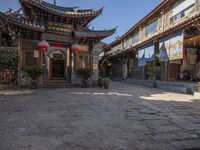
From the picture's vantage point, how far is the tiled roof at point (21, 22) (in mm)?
11367

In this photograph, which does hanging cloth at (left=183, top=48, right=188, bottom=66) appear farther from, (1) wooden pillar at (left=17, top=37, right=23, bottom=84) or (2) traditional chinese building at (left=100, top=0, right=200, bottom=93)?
(1) wooden pillar at (left=17, top=37, right=23, bottom=84)

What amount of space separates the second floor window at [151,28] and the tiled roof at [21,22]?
11.1 m

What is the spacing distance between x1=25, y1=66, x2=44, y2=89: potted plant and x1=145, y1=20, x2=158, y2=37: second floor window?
12086 millimetres

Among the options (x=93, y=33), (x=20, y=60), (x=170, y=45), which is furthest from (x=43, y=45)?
(x=170, y=45)

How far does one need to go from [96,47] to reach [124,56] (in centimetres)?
926

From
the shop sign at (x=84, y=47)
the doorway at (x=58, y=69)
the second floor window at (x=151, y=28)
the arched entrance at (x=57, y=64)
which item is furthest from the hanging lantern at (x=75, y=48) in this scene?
the second floor window at (x=151, y=28)

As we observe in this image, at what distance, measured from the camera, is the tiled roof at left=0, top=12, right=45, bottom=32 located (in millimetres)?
11367

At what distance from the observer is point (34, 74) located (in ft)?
40.1

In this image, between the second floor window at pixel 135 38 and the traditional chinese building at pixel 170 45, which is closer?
the traditional chinese building at pixel 170 45

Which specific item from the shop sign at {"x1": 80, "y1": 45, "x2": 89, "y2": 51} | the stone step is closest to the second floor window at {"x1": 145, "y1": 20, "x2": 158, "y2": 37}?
the shop sign at {"x1": 80, "y1": 45, "x2": 89, "y2": 51}

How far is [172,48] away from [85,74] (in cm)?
641

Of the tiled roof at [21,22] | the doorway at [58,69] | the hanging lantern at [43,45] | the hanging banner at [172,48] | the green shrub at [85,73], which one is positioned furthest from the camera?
the doorway at [58,69]

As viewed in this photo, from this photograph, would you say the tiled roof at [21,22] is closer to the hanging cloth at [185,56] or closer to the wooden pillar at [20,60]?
the wooden pillar at [20,60]

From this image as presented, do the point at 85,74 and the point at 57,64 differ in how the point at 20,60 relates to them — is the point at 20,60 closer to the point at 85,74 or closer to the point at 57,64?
the point at 57,64
